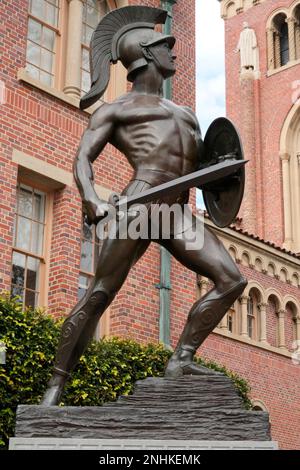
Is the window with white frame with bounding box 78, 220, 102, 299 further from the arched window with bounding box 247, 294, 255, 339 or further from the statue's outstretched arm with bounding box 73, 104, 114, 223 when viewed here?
the statue's outstretched arm with bounding box 73, 104, 114, 223

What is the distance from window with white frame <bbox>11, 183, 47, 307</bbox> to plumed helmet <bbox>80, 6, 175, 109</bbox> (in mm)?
6197

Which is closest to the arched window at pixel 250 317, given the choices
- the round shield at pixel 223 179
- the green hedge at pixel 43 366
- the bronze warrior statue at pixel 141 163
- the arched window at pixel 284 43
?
the green hedge at pixel 43 366

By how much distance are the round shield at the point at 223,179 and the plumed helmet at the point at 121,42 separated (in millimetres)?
747

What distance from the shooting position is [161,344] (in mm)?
12727

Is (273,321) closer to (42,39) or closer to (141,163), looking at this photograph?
(42,39)

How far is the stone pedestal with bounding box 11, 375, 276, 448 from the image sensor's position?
508 cm

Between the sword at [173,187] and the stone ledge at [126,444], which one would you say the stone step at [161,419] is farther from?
the sword at [173,187]

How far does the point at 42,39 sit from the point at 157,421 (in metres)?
9.66

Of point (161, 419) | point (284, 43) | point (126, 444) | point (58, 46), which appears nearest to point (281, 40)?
point (284, 43)

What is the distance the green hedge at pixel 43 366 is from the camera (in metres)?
10.0

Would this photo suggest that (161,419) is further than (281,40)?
No

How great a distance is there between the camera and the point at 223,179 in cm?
611

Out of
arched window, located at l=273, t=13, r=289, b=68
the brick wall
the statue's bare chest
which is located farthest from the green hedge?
arched window, located at l=273, t=13, r=289, b=68

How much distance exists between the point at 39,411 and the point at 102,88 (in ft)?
8.04
